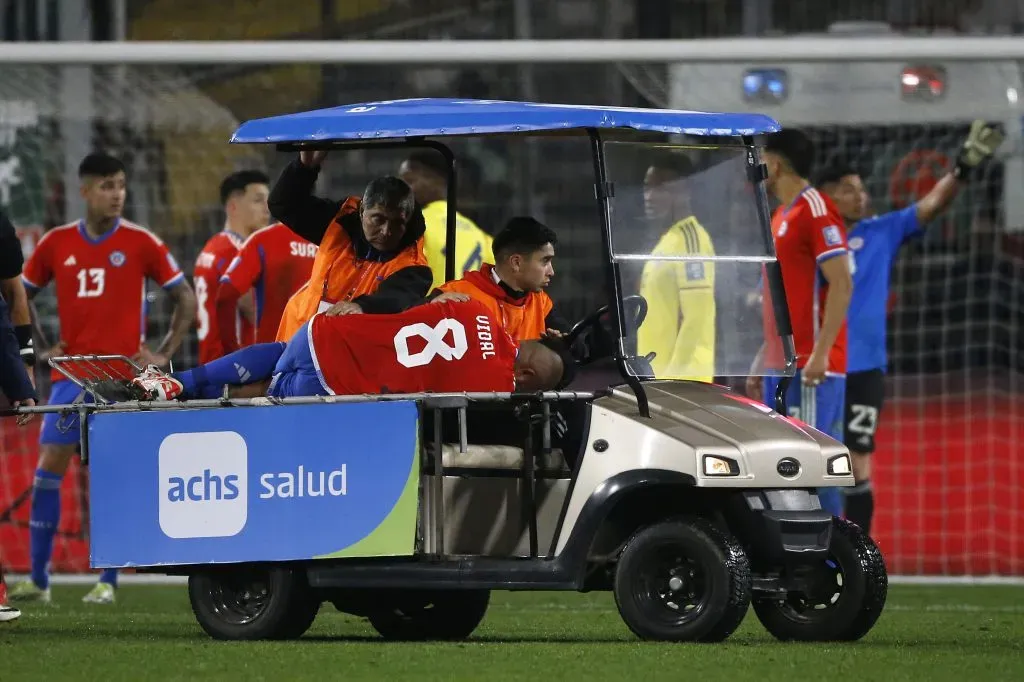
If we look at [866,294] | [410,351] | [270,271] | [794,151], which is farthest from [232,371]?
[866,294]

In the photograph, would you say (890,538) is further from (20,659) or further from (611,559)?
(20,659)

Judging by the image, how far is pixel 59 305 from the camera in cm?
1073

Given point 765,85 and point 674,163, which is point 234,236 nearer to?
point 765,85

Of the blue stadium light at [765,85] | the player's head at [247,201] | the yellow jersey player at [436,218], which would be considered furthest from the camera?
the blue stadium light at [765,85]

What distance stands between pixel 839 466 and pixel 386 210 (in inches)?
79.5

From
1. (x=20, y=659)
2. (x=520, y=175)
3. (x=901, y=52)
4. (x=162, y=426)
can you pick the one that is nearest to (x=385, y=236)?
(x=162, y=426)

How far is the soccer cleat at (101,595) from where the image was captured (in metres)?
10.2

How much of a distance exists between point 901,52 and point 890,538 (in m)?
3.17

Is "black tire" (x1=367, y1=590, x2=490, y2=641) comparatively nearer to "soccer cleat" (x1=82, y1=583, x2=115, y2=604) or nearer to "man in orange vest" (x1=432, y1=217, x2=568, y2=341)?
"man in orange vest" (x1=432, y1=217, x2=568, y2=341)

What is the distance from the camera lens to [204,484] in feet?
24.8

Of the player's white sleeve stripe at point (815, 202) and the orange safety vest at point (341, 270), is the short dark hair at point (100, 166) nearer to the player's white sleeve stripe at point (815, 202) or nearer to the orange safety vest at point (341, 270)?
the orange safety vest at point (341, 270)

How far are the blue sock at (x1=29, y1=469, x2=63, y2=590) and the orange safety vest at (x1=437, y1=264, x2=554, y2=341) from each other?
3.18m

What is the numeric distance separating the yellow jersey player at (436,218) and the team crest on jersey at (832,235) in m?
1.60

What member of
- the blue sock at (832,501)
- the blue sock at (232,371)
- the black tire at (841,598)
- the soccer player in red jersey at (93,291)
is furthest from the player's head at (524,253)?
the soccer player in red jersey at (93,291)
